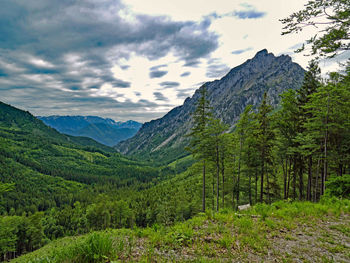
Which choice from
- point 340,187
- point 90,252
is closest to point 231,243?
point 90,252

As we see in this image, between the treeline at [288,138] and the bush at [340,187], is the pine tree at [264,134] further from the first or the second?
the bush at [340,187]

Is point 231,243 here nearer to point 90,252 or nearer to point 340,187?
point 90,252

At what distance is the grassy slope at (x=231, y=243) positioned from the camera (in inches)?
164

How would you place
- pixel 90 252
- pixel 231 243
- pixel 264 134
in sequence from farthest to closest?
pixel 264 134 → pixel 231 243 → pixel 90 252

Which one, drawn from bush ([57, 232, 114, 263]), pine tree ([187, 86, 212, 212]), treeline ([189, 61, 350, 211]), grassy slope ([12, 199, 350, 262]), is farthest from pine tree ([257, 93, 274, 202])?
bush ([57, 232, 114, 263])

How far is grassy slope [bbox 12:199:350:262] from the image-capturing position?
418 centimetres

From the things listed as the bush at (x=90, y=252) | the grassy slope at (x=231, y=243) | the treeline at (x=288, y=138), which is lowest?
the grassy slope at (x=231, y=243)

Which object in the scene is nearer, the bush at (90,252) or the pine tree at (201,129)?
the bush at (90,252)

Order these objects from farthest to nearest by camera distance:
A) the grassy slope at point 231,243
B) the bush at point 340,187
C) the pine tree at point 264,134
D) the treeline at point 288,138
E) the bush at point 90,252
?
the pine tree at point 264,134
the treeline at point 288,138
the bush at point 340,187
the grassy slope at point 231,243
the bush at point 90,252

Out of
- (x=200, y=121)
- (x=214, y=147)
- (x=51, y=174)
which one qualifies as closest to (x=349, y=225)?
(x=214, y=147)

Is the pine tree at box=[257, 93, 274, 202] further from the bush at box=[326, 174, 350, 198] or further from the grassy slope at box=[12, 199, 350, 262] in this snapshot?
the grassy slope at box=[12, 199, 350, 262]

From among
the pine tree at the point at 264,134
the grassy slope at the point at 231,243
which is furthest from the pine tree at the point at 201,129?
the grassy slope at the point at 231,243

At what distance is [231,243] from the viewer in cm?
534

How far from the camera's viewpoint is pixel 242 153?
21.2m
